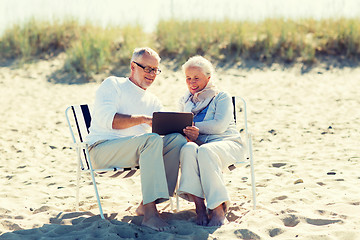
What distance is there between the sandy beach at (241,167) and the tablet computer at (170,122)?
699 millimetres

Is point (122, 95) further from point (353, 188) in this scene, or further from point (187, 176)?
point (353, 188)

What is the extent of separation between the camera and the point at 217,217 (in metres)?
3.62

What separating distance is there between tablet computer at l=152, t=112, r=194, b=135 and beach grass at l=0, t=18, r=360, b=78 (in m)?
7.69

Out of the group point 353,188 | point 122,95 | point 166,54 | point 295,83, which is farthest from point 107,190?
point 166,54

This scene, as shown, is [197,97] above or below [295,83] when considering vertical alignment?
above

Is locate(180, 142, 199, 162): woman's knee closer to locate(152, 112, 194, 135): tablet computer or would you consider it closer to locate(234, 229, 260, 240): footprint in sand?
locate(152, 112, 194, 135): tablet computer

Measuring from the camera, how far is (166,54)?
1227 centimetres

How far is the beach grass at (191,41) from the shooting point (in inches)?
465

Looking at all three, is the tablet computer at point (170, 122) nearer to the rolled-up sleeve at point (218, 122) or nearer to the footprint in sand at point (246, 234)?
the rolled-up sleeve at point (218, 122)

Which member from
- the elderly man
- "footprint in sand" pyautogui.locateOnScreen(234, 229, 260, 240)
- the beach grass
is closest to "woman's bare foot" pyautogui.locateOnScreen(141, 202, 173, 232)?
the elderly man

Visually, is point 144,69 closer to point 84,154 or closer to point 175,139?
point 175,139

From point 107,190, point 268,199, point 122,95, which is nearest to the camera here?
point 122,95

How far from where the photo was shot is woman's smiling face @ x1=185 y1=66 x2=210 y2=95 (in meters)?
4.21

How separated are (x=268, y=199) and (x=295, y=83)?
6.62 m
